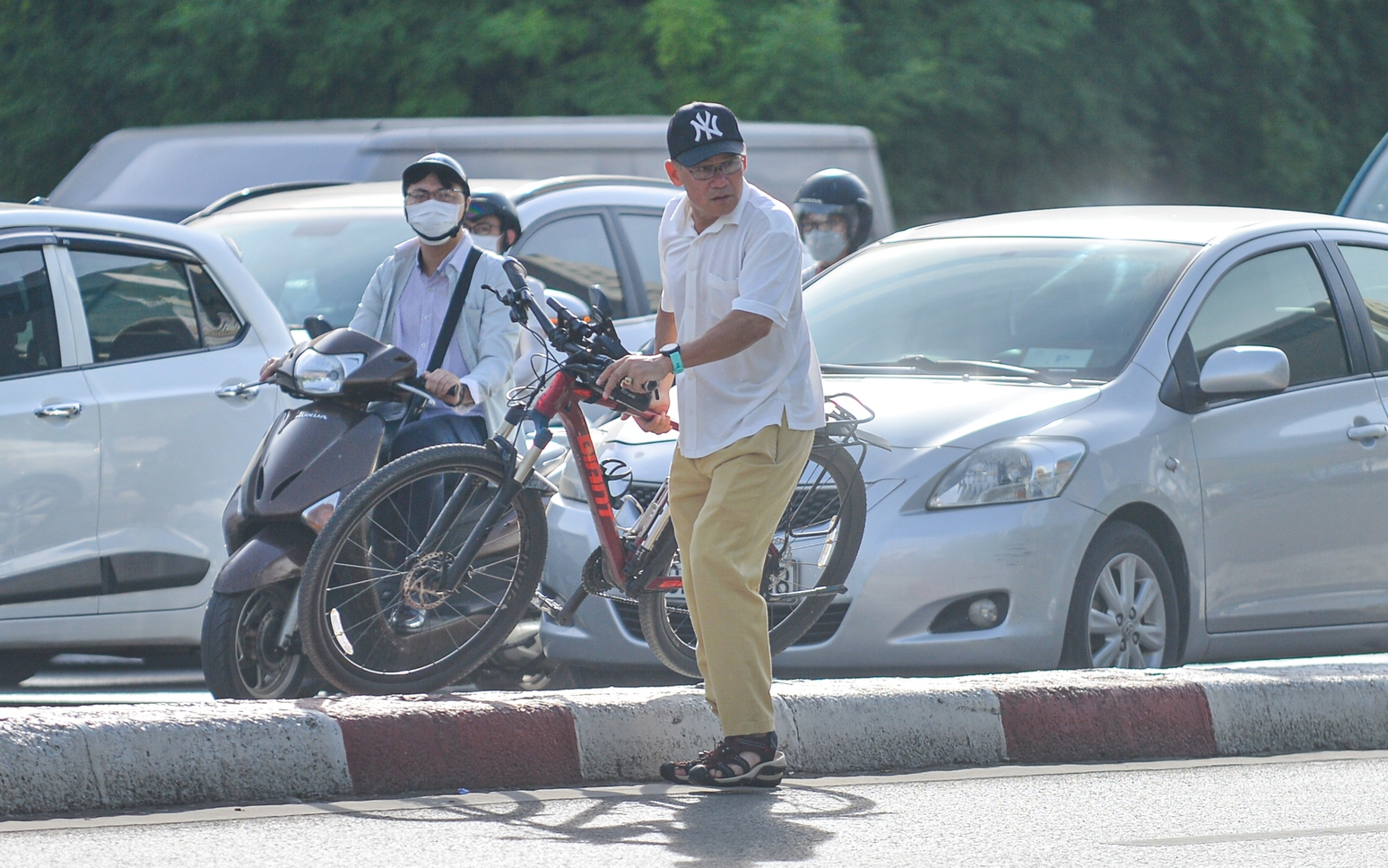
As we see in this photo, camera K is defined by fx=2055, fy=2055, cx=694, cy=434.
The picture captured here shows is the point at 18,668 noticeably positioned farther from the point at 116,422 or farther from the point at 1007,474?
the point at 1007,474

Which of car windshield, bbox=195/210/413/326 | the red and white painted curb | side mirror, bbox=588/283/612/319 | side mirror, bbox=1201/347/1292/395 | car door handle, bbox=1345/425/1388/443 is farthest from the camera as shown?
car windshield, bbox=195/210/413/326

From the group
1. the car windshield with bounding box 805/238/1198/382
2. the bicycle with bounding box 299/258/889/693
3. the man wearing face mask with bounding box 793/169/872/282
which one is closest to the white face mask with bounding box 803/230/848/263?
the man wearing face mask with bounding box 793/169/872/282

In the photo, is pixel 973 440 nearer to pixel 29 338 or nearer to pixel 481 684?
pixel 481 684

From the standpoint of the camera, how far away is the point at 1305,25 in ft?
73.5

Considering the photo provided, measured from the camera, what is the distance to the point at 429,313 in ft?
20.2

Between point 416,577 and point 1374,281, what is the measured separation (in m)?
3.98

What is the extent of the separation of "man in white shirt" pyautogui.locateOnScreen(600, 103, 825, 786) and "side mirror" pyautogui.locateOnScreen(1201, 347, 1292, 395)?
71.5 inches

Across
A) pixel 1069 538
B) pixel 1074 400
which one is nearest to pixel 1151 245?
pixel 1074 400

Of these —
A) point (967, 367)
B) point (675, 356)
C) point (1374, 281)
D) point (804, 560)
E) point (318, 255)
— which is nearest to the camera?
point (675, 356)

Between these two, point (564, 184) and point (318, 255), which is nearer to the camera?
point (318, 255)

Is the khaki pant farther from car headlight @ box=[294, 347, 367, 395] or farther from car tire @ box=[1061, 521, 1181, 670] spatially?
car tire @ box=[1061, 521, 1181, 670]

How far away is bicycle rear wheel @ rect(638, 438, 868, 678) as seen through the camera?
576cm

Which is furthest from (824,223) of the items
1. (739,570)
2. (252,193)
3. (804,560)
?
(739,570)

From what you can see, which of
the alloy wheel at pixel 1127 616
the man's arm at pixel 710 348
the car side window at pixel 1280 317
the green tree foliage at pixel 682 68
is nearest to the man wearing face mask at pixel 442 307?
the man's arm at pixel 710 348
